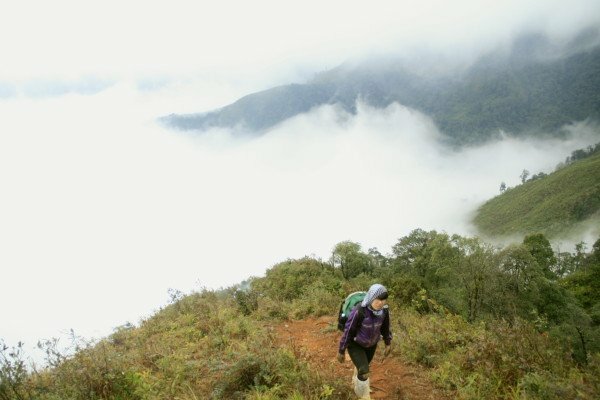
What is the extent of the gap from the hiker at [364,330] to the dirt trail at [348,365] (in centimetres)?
71

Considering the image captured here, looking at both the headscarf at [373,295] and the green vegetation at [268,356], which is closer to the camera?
the headscarf at [373,295]

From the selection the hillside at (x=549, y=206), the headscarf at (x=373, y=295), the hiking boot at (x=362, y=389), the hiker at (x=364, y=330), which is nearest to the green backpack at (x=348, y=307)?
the hiker at (x=364, y=330)

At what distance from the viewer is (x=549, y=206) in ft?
454

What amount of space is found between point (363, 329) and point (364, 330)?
0.02 m

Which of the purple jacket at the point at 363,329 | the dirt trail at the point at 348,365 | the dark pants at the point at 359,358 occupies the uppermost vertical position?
the purple jacket at the point at 363,329

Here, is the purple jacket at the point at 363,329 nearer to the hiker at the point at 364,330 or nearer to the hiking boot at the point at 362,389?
the hiker at the point at 364,330

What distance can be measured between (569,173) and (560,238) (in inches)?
2417

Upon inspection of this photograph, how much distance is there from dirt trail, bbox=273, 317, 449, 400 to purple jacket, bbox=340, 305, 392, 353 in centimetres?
114

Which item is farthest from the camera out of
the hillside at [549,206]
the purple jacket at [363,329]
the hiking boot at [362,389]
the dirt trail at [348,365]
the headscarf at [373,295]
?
the hillside at [549,206]

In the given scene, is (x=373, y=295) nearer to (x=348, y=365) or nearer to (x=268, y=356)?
(x=268, y=356)

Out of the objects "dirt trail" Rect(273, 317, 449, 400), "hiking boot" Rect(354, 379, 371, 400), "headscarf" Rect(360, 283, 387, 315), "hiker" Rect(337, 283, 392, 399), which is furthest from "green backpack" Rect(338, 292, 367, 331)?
"dirt trail" Rect(273, 317, 449, 400)

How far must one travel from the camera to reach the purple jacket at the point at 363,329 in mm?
5703

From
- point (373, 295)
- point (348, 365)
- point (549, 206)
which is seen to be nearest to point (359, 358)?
point (373, 295)

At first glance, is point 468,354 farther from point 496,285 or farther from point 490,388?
point 496,285
